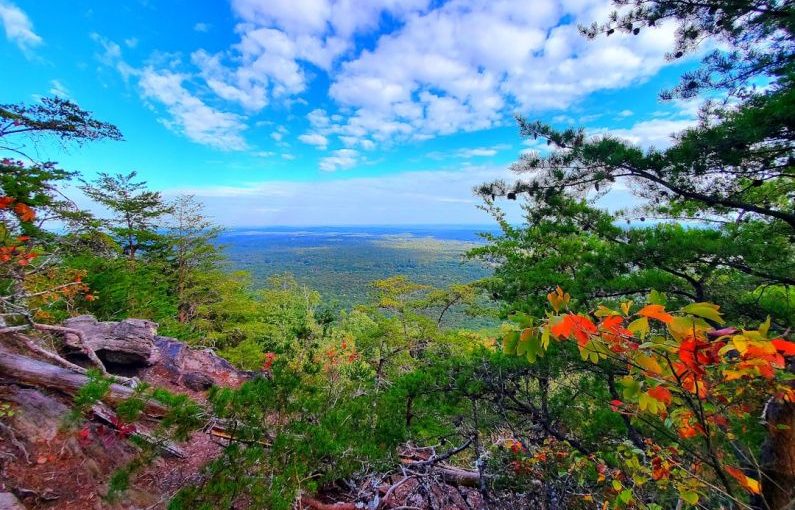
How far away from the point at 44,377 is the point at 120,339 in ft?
10.2

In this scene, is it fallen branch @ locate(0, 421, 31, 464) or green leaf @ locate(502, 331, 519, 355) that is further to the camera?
fallen branch @ locate(0, 421, 31, 464)

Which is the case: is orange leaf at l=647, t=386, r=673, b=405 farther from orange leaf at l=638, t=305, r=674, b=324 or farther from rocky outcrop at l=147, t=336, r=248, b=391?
rocky outcrop at l=147, t=336, r=248, b=391

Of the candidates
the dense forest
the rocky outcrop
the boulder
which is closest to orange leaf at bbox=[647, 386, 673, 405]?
the dense forest

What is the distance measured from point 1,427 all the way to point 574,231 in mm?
6826

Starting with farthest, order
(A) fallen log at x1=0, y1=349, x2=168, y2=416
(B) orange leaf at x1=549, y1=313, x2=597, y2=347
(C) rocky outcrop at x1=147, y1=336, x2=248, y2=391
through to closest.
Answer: (C) rocky outcrop at x1=147, y1=336, x2=248, y2=391 < (A) fallen log at x1=0, y1=349, x2=168, y2=416 < (B) orange leaf at x1=549, y1=313, x2=597, y2=347

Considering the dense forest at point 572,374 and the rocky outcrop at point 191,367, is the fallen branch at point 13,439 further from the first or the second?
the rocky outcrop at point 191,367

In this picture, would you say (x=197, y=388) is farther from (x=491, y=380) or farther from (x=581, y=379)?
(x=581, y=379)

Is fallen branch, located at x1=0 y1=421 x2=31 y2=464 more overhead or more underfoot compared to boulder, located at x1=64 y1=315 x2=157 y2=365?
more overhead

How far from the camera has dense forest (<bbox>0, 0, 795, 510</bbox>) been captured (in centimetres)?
→ 114

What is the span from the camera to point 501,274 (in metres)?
8.88

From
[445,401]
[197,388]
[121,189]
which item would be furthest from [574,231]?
[121,189]

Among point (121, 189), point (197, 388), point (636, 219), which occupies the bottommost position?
point (197, 388)

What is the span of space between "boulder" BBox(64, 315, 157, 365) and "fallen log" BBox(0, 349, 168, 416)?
111 inches

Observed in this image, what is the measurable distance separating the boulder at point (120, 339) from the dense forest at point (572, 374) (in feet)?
0.74
